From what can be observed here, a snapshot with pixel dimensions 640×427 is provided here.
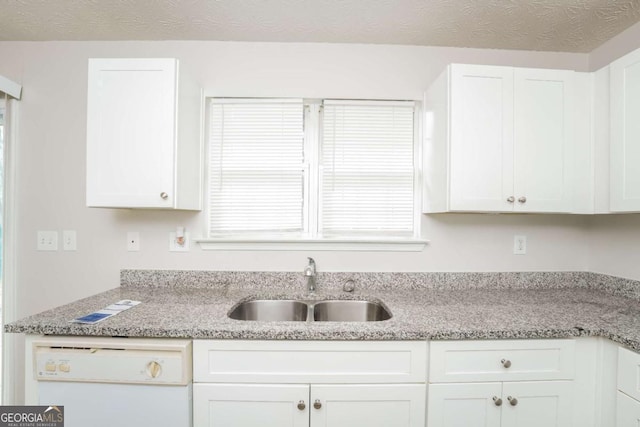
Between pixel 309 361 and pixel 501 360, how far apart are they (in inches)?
32.2

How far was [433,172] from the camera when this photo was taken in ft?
6.24

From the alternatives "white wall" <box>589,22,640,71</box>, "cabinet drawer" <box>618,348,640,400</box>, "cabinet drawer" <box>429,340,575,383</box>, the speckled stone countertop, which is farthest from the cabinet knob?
"white wall" <box>589,22,640,71</box>

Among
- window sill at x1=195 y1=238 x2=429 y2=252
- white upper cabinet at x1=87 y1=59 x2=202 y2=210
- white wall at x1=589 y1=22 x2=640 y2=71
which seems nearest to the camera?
white upper cabinet at x1=87 y1=59 x2=202 y2=210

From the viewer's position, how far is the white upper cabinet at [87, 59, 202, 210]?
1.66m

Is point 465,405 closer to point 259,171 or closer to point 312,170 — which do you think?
point 312,170

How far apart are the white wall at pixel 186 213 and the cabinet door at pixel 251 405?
81cm

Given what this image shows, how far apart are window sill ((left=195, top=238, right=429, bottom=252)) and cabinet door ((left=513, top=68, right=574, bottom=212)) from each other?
25.0 inches

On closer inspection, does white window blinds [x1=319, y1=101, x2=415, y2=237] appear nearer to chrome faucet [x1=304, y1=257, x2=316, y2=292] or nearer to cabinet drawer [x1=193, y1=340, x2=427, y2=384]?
chrome faucet [x1=304, y1=257, x2=316, y2=292]

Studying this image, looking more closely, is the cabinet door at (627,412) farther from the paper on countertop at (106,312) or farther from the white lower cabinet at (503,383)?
the paper on countertop at (106,312)

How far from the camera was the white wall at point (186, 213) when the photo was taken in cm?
200

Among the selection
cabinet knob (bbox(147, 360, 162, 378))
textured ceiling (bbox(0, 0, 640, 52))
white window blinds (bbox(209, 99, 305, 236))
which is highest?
textured ceiling (bbox(0, 0, 640, 52))

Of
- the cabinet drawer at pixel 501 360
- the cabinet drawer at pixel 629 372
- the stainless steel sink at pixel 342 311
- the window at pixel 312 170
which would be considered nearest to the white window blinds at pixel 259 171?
the window at pixel 312 170

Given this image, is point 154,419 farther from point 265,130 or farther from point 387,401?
point 265,130

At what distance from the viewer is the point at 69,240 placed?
6.57 feet
